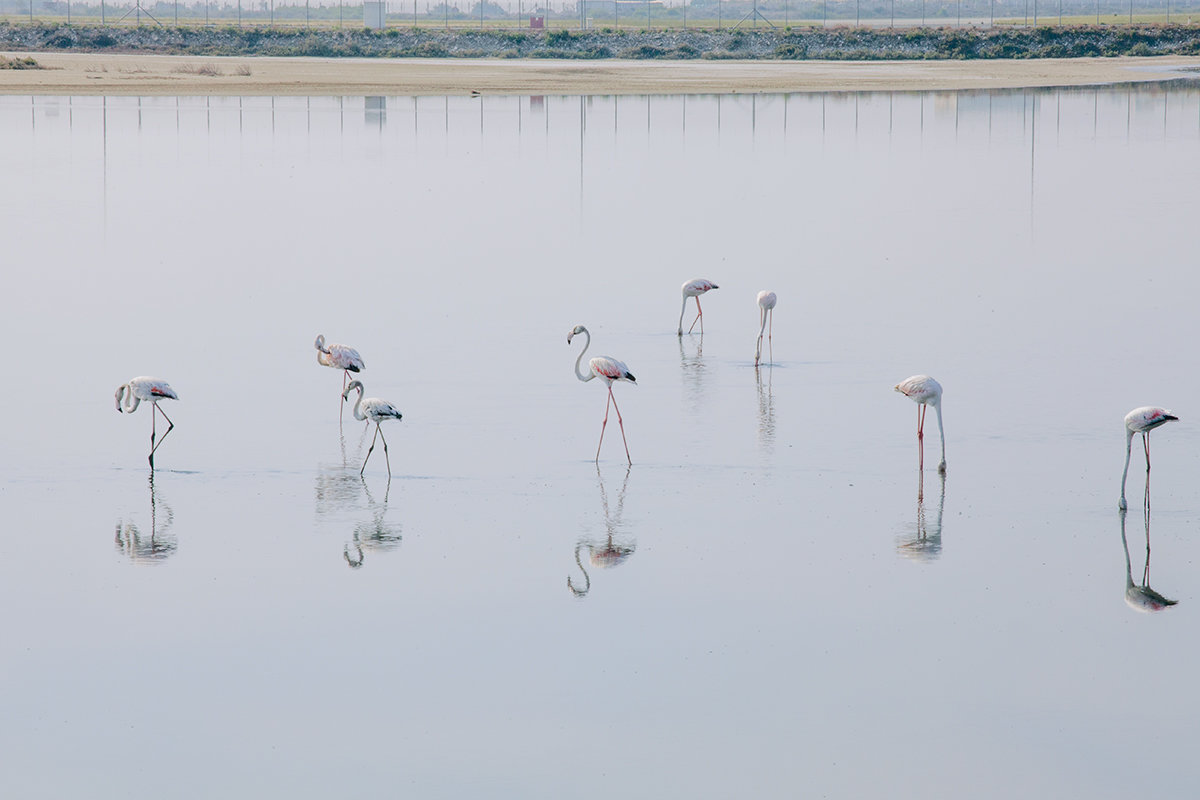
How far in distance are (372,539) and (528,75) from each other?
181ft

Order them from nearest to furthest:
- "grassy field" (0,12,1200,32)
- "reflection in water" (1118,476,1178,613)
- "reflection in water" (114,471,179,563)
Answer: "reflection in water" (1118,476,1178,613) → "reflection in water" (114,471,179,563) → "grassy field" (0,12,1200,32)

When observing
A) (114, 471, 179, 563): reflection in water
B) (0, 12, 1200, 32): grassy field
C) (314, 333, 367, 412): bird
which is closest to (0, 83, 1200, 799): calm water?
(114, 471, 179, 563): reflection in water

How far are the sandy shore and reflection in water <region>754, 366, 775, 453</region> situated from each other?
1623 inches

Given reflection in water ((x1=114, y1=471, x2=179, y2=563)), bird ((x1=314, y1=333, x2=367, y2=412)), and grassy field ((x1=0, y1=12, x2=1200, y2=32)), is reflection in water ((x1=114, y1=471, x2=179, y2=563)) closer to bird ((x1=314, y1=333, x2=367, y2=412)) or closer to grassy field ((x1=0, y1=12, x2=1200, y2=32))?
bird ((x1=314, y1=333, x2=367, y2=412))

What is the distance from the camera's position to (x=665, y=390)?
14195 millimetres

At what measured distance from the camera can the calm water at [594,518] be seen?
735 centimetres

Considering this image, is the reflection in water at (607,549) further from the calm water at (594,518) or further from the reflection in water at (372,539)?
the reflection in water at (372,539)

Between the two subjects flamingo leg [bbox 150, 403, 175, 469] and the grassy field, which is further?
the grassy field

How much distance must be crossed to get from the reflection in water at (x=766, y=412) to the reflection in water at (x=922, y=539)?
1770mm

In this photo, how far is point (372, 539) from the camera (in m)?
10.1

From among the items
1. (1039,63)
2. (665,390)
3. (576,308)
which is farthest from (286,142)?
(1039,63)

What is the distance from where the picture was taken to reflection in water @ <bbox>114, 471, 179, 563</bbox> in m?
9.80

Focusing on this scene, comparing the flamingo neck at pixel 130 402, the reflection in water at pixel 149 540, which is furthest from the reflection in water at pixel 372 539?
the flamingo neck at pixel 130 402

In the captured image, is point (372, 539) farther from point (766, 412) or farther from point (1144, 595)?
point (1144, 595)
